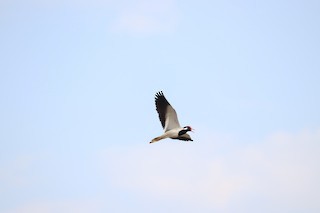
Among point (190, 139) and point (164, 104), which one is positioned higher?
point (164, 104)

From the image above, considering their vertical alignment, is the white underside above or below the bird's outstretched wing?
below

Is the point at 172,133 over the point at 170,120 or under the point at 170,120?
under

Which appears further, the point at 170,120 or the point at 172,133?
the point at 170,120

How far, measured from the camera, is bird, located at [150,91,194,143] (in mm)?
29927

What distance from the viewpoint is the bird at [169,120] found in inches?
1178

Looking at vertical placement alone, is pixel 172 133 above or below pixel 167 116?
below

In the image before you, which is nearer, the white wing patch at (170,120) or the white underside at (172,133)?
the white underside at (172,133)

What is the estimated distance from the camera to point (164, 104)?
101ft

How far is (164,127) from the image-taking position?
30547 mm

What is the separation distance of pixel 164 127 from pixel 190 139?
2341 mm

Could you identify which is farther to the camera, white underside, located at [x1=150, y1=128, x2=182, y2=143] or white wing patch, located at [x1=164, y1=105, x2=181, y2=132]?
white wing patch, located at [x1=164, y1=105, x2=181, y2=132]

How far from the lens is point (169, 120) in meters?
30.4

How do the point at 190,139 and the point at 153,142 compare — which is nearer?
the point at 153,142

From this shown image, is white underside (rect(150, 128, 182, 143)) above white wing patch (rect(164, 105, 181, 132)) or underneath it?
underneath
